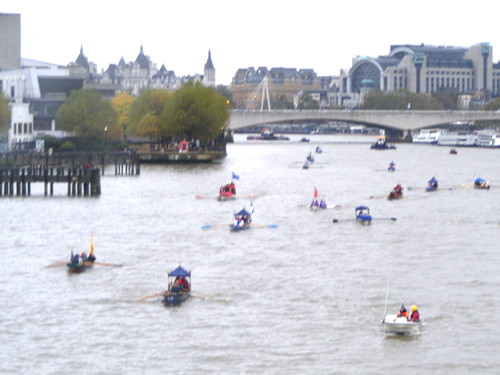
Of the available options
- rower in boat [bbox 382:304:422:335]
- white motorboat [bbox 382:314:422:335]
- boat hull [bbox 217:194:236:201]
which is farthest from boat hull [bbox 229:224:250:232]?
white motorboat [bbox 382:314:422:335]

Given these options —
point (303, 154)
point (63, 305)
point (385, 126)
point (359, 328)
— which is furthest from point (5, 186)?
point (385, 126)

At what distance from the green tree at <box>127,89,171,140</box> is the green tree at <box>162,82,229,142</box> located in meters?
0.85

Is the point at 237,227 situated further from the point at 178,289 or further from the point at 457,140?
the point at 457,140

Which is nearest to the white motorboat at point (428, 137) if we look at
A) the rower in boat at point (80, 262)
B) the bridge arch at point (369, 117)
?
the bridge arch at point (369, 117)

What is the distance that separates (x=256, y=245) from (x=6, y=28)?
80.8 metres

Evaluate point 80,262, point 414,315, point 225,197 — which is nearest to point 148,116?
point 225,197

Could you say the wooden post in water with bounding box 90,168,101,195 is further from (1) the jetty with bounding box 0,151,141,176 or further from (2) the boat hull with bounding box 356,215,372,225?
(2) the boat hull with bounding box 356,215,372,225

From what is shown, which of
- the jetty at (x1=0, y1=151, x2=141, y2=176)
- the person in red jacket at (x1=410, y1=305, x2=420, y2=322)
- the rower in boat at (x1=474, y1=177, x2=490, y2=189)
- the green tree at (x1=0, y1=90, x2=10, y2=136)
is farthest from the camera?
the green tree at (x1=0, y1=90, x2=10, y2=136)

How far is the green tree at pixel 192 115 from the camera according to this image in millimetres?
100062

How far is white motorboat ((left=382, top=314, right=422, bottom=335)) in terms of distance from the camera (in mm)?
30500

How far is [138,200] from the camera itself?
2450 inches

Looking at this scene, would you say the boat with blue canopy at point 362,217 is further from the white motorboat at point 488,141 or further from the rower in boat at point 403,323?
the white motorboat at point 488,141

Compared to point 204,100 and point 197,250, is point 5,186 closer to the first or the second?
point 197,250

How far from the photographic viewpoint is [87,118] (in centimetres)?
9912
